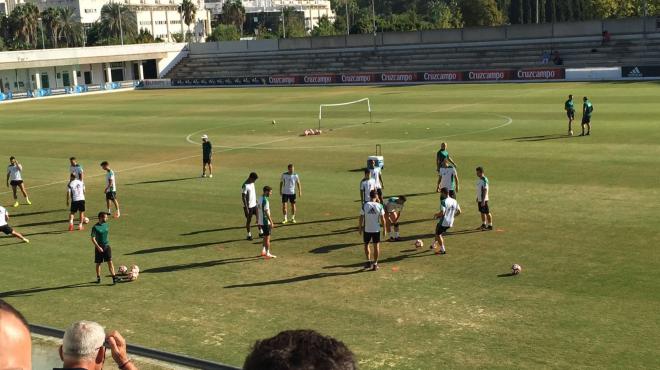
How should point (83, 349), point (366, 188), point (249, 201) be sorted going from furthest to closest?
point (249, 201), point (366, 188), point (83, 349)

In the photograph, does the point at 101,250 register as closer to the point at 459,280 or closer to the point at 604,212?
the point at 459,280

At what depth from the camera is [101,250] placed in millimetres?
18016

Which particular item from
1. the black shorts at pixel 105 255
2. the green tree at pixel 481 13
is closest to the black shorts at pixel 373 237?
the black shorts at pixel 105 255

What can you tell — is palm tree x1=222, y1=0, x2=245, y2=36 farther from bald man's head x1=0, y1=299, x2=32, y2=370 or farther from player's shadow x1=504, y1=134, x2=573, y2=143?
bald man's head x1=0, y1=299, x2=32, y2=370

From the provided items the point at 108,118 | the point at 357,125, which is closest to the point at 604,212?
the point at 357,125

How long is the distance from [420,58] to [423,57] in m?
0.33

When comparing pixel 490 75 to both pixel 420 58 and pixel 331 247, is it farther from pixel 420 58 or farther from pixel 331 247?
pixel 331 247

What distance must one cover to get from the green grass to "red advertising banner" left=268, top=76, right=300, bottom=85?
133 ft

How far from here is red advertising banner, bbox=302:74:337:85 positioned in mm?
80562

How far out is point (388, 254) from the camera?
19359 mm

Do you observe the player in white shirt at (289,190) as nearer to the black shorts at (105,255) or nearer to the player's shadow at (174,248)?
the player's shadow at (174,248)

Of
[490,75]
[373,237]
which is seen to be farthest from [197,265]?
[490,75]

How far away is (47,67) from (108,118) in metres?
45.8

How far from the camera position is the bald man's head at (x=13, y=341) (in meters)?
2.87
